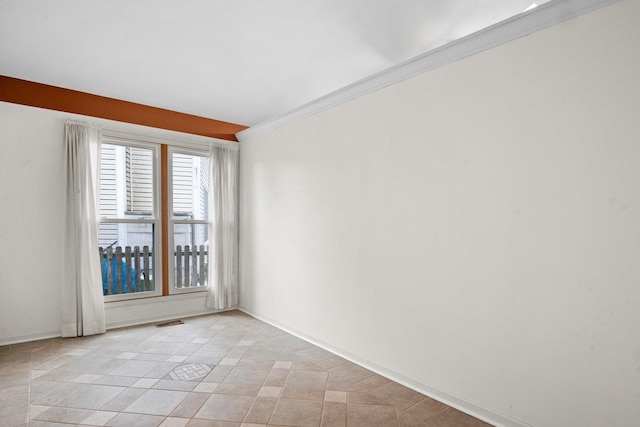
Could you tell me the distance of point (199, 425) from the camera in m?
2.13

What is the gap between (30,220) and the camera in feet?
11.7

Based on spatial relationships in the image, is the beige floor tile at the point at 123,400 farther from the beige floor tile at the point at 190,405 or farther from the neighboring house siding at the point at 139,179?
the neighboring house siding at the point at 139,179

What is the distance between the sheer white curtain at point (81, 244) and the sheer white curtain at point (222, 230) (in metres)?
1.33

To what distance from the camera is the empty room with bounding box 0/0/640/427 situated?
1858mm

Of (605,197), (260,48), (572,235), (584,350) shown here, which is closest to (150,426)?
(584,350)

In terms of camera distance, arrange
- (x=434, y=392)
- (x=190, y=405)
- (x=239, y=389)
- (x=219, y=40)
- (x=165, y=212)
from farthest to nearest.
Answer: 1. (x=165, y=212)
2. (x=219, y=40)
3. (x=239, y=389)
4. (x=434, y=392)
5. (x=190, y=405)

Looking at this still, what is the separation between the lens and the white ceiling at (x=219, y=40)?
9.08ft

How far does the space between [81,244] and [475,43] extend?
164 inches

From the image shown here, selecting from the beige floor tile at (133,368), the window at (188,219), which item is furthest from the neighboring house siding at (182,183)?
the beige floor tile at (133,368)

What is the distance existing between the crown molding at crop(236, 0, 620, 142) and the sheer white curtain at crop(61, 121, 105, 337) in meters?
2.60

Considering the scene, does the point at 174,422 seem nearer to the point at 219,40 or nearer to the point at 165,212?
the point at 165,212

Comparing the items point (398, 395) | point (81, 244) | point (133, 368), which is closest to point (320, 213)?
point (398, 395)

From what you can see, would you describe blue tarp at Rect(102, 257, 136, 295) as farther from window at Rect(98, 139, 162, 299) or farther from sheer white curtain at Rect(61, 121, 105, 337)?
sheer white curtain at Rect(61, 121, 105, 337)

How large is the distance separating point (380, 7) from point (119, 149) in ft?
11.1
